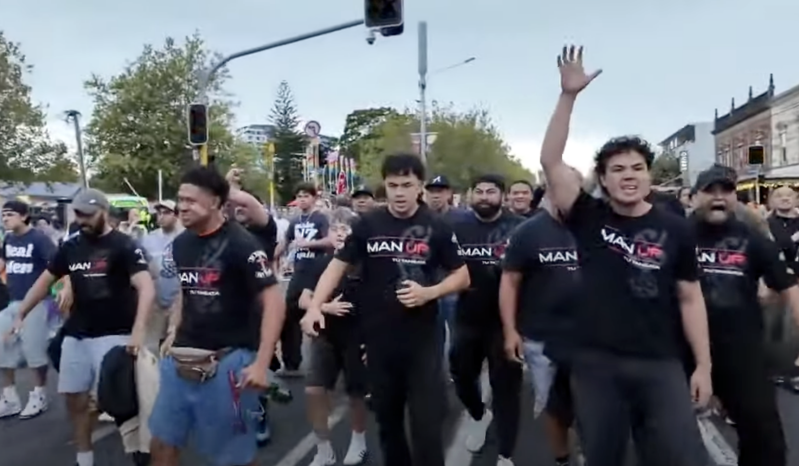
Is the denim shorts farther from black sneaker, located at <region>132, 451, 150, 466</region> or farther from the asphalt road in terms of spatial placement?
the asphalt road

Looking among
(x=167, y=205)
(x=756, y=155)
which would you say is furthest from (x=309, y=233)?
(x=756, y=155)

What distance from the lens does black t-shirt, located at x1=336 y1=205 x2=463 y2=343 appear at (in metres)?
5.74

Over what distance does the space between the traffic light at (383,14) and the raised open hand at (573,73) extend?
1209 centimetres

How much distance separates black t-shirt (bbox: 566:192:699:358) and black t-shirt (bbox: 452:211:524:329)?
279 centimetres

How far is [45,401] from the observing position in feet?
32.2

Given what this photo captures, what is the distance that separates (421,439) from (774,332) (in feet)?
7.16

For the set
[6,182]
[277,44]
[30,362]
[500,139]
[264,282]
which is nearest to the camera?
[264,282]

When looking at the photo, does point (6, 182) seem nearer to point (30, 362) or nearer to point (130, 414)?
point (30, 362)

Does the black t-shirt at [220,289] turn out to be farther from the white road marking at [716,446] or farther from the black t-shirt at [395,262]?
the white road marking at [716,446]

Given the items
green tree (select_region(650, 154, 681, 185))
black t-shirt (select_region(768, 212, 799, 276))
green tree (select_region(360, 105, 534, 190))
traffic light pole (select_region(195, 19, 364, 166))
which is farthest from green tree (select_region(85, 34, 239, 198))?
black t-shirt (select_region(768, 212, 799, 276))

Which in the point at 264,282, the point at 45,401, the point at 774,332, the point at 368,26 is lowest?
the point at 45,401

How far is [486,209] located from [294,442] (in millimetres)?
2351

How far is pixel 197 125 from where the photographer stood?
61.3 feet

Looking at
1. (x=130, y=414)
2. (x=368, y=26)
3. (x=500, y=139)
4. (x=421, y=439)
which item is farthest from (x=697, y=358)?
(x=500, y=139)
